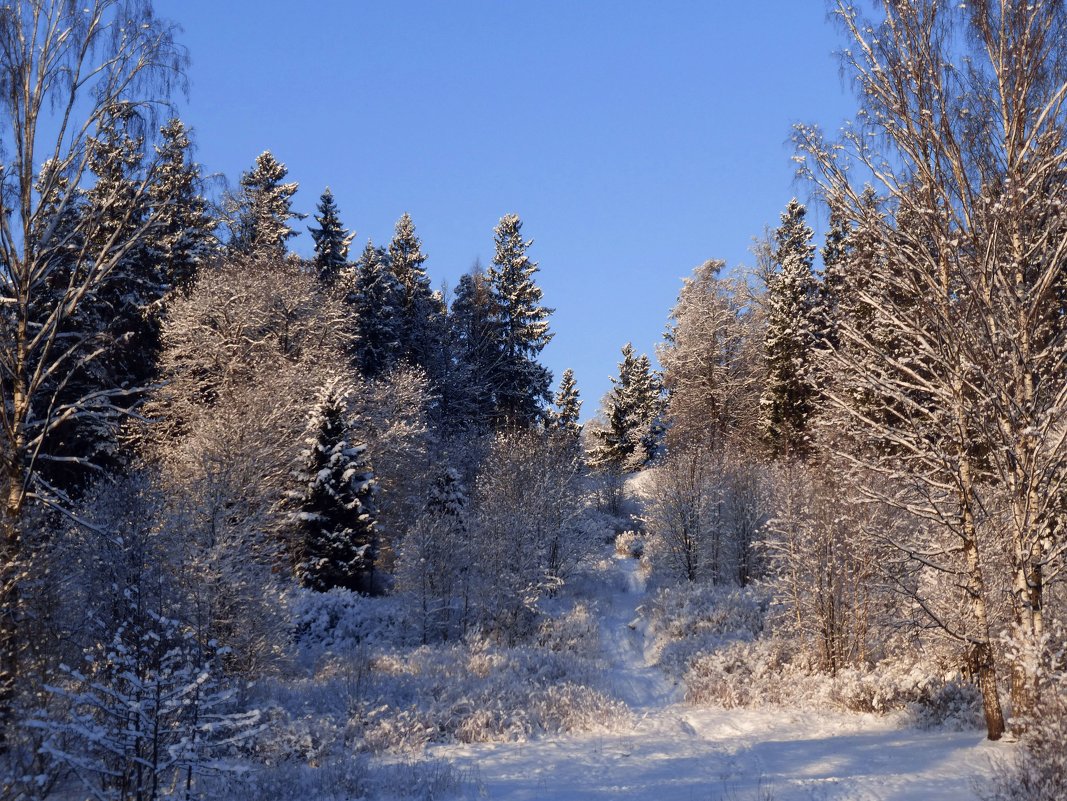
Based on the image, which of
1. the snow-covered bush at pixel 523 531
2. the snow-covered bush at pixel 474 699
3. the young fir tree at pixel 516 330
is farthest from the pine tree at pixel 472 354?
the snow-covered bush at pixel 474 699

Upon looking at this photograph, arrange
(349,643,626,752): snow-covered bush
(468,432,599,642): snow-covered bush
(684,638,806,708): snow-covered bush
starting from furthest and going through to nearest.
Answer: (468,432,599,642): snow-covered bush < (684,638,806,708): snow-covered bush < (349,643,626,752): snow-covered bush

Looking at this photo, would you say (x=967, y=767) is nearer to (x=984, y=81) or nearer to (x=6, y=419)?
(x=984, y=81)

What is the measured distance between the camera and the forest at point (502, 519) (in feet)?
28.2

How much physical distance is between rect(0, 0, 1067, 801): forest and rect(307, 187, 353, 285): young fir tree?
6392 mm

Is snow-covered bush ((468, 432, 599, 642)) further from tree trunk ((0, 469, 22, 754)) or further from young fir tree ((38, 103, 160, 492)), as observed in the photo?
tree trunk ((0, 469, 22, 754))

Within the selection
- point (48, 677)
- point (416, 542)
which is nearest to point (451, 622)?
point (416, 542)

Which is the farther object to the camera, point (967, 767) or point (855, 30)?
point (855, 30)

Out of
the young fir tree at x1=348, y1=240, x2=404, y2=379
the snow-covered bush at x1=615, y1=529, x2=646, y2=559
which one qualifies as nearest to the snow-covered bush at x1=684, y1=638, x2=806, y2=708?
the snow-covered bush at x1=615, y1=529, x2=646, y2=559

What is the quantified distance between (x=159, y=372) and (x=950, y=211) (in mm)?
29441

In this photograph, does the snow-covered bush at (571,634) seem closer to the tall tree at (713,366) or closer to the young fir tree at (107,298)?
the young fir tree at (107,298)

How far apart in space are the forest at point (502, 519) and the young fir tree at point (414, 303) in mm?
6488

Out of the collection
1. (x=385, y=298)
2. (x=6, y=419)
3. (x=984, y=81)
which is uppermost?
(x=385, y=298)

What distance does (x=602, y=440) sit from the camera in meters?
53.7

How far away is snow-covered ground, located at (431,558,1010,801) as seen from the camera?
8562 mm
